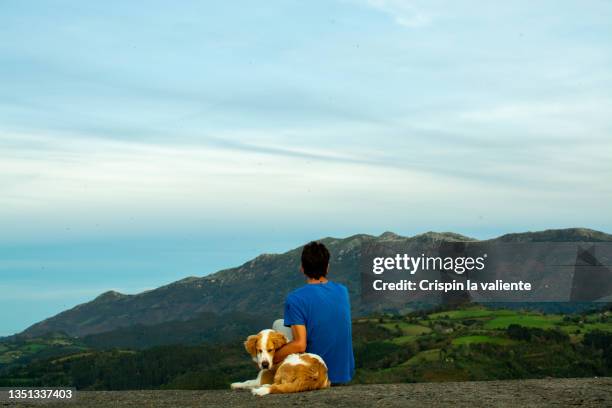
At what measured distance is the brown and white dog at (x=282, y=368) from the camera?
14516 mm

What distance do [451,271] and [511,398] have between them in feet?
99.4

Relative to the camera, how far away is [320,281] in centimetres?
1489

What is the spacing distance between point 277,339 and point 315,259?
5.34 ft

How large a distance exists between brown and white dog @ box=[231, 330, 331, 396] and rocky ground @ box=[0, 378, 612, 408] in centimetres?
18

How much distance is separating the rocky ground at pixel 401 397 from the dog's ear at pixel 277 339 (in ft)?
3.24

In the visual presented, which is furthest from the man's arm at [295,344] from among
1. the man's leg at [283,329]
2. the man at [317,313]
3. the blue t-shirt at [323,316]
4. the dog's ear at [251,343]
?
the man's leg at [283,329]

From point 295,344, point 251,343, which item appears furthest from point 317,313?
point 251,343

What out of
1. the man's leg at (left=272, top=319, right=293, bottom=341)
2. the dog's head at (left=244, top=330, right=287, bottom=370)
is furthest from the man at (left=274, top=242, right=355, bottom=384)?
the man's leg at (left=272, top=319, right=293, bottom=341)

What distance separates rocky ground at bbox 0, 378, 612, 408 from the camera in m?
14.8

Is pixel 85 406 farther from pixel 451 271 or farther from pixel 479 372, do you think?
pixel 479 372

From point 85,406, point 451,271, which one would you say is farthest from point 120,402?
point 451,271

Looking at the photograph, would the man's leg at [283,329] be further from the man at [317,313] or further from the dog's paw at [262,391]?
the dog's paw at [262,391]

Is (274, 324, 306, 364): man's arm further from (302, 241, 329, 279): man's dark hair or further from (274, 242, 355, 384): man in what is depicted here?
(302, 241, 329, 279): man's dark hair

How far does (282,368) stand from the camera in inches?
590
